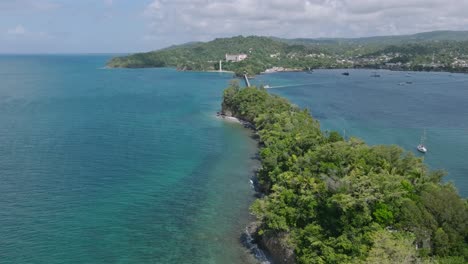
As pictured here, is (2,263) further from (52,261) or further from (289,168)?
(289,168)

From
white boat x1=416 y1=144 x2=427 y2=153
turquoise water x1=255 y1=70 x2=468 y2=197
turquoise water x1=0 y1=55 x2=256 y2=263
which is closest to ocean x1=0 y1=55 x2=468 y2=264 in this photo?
turquoise water x1=0 y1=55 x2=256 y2=263

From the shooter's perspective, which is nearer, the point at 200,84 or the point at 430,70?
the point at 200,84

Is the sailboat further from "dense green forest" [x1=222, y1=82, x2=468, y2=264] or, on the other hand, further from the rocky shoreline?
the rocky shoreline

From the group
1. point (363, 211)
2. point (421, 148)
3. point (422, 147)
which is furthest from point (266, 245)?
point (422, 147)

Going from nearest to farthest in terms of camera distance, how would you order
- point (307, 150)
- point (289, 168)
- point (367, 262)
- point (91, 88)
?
point (367, 262) → point (289, 168) → point (307, 150) → point (91, 88)

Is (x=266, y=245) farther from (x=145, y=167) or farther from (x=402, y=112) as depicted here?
(x=402, y=112)

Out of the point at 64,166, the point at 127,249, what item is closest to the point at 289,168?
the point at 127,249
